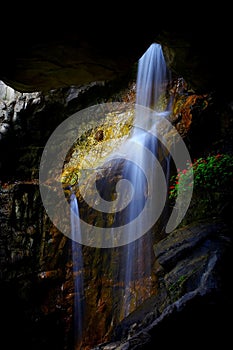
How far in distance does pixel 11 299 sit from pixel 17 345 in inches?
49.9

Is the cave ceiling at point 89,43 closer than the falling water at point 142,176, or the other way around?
the cave ceiling at point 89,43

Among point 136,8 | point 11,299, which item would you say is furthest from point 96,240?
point 136,8

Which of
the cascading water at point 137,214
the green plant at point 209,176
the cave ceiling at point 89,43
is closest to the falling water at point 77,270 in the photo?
the cascading water at point 137,214

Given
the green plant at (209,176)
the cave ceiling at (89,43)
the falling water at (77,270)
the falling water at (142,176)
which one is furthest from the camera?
the falling water at (77,270)

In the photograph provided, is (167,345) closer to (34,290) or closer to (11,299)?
Answer: (34,290)

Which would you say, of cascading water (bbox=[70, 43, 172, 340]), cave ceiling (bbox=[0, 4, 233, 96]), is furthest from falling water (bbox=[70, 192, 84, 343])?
cave ceiling (bbox=[0, 4, 233, 96])

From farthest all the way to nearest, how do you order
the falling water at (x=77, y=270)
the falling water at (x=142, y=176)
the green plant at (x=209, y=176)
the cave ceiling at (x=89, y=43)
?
the falling water at (x=77, y=270), the falling water at (x=142, y=176), the green plant at (x=209, y=176), the cave ceiling at (x=89, y=43)

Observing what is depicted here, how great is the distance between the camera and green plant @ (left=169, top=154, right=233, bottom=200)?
189 inches

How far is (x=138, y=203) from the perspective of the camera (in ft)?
20.4

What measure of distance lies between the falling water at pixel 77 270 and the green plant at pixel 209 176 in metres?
2.94

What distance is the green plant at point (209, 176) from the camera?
189 inches

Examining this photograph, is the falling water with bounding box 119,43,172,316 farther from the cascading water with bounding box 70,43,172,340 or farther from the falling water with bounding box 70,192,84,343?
the falling water with bounding box 70,192,84,343

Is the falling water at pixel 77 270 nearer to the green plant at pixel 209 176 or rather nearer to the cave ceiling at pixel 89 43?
the green plant at pixel 209 176

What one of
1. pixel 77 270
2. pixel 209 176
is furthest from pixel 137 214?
pixel 77 270
